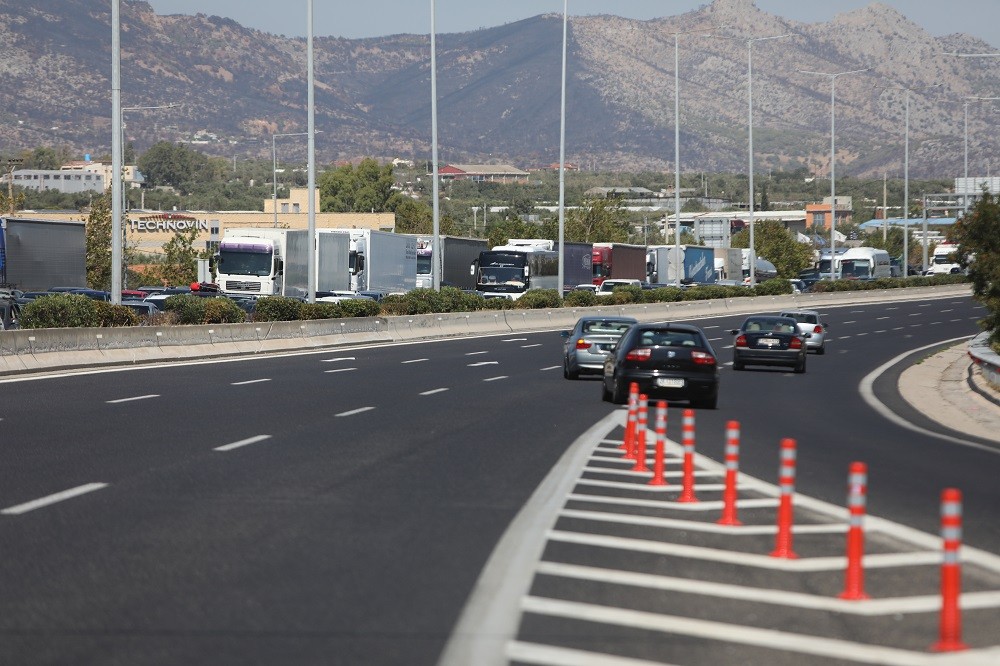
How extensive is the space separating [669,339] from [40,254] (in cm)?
3306

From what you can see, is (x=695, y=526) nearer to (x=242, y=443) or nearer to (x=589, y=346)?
(x=242, y=443)

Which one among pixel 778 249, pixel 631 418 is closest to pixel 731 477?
pixel 631 418

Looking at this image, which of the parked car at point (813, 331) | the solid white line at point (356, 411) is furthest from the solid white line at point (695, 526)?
the parked car at point (813, 331)

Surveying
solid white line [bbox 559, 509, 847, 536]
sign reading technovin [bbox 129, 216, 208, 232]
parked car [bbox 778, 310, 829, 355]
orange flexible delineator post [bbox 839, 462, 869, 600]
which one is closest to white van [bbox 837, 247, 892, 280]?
sign reading technovin [bbox 129, 216, 208, 232]

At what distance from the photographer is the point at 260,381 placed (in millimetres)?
30547

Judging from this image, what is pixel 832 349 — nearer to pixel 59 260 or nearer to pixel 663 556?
pixel 59 260

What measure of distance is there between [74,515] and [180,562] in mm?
2378

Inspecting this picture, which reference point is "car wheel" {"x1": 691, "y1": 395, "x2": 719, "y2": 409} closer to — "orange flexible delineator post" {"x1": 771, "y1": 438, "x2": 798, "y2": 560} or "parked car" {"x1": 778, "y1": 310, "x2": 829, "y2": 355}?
"orange flexible delineator post" {"x1": 771, "y1": 438, "x2": 798, "y2": 560}

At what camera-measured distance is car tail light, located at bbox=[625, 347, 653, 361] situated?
25766 mm

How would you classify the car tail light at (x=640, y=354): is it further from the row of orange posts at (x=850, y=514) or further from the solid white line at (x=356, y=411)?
the row of orange posts at (x=850, y=514)

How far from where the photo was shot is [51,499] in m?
13.1

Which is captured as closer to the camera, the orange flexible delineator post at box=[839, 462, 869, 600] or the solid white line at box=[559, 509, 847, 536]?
the orange flexible delineator post at box=[839, 462, 869, 600]

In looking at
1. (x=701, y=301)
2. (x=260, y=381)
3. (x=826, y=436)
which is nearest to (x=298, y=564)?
(x=826, y=436)

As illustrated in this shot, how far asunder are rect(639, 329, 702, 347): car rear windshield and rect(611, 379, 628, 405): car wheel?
779mm
